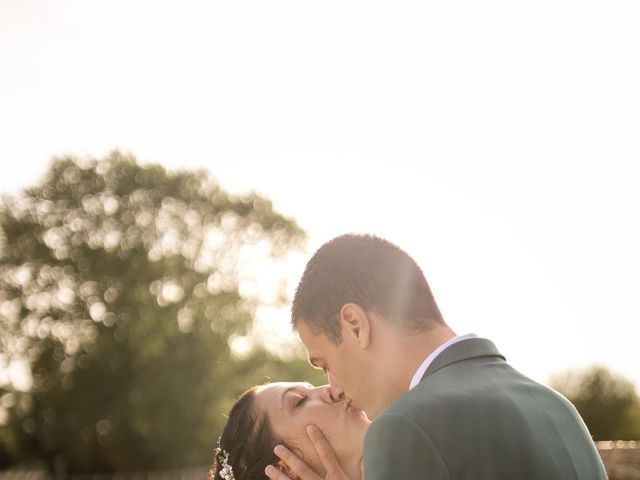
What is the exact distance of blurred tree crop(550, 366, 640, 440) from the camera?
44.3m

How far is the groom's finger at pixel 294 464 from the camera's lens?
502 cm

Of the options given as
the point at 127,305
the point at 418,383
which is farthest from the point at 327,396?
the point at 127,305

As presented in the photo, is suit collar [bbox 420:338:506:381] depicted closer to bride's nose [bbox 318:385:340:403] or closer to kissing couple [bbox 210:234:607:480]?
kissing couple [bbox 210:234:607:480]

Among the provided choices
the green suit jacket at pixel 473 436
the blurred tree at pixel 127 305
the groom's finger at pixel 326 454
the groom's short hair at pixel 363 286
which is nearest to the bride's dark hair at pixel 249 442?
the groom's finger at pixel 326 454

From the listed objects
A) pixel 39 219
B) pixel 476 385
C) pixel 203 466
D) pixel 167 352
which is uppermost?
pixel 476 385

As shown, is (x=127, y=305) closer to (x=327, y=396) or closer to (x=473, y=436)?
(x=327, y=396)

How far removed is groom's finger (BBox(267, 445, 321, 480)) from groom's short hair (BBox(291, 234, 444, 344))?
1.42m

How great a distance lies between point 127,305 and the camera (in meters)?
31.1

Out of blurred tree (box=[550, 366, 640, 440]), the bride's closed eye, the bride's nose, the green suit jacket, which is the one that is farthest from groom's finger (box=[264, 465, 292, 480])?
blurred tree (box=[550, 366, 640, 440])

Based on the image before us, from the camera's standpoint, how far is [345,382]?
3.88 m

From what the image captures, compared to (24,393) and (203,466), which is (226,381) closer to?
(203,466)

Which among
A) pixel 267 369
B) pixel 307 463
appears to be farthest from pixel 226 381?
pixel 307 463

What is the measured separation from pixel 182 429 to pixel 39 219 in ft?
31.3

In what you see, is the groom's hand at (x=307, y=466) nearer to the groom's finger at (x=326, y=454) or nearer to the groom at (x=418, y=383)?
the groom's finger at (x=326, y=454)
